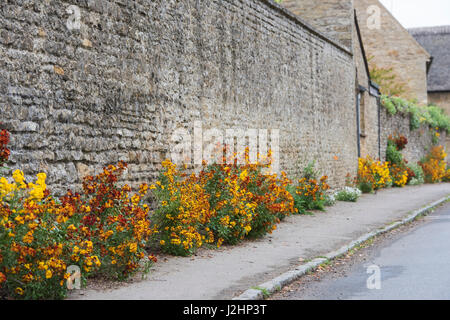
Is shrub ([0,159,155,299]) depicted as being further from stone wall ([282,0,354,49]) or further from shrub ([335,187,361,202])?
stone wall ([282,0,354,49])

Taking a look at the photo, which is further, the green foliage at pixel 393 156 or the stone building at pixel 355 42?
the green foliage at pixel 393 156

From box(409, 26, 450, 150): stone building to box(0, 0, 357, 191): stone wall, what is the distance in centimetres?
2846

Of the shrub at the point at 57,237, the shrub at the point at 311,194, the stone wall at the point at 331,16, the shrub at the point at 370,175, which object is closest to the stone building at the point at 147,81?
the shrub at the point at 311,194

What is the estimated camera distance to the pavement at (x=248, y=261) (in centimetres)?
552

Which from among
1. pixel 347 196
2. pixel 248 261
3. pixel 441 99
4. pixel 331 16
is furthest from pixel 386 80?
pixel 248 261

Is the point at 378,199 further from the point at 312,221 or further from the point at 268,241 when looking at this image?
the point at 268,241

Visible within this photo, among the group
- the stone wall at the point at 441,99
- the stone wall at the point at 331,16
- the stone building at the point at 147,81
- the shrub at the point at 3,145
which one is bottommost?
the shrub at the point at 3,145

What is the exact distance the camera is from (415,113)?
26.5 metres

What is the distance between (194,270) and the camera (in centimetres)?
659

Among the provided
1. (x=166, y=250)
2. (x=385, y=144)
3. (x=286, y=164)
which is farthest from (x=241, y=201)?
(x=385, y=144)

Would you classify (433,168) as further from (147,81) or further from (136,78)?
(136,78)

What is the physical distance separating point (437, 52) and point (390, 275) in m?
40.6

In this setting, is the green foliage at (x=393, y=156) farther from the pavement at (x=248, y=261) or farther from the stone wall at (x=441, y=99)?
the stone wall at (x=441, y=99)

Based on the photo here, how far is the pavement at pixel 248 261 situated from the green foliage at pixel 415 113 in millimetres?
11611
